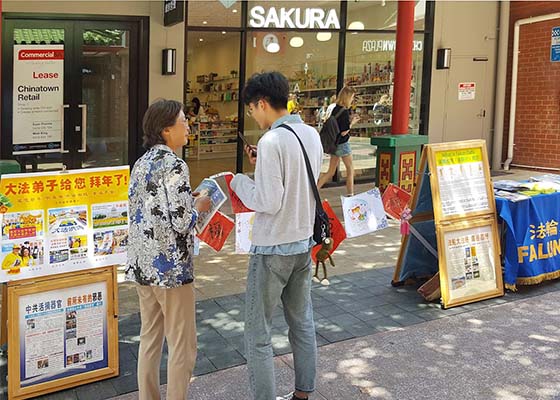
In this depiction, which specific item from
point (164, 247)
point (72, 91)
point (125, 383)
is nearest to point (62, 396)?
point (125, 383)

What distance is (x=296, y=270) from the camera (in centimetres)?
314

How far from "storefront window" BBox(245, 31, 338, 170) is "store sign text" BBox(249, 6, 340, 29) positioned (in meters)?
0.13

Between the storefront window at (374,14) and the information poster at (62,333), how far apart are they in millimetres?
7947

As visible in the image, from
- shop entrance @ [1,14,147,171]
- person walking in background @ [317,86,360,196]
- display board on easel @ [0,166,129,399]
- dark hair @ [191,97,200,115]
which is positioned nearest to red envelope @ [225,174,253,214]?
display board on easel @ [0,166,129,399]

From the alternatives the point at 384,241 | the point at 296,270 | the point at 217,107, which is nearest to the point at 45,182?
the point at 296,270

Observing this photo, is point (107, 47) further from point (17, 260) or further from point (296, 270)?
point (296, 270)

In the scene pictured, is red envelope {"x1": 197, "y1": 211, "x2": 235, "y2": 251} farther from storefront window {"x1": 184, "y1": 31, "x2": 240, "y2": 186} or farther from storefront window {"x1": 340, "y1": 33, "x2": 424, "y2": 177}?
storefront window {"x1": 340, "y1": 33, "x2": 424, "y2": 177}

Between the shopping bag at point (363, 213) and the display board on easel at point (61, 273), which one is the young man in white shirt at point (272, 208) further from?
the shopping bag at point (363, 213)

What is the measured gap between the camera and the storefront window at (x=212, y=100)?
10117 millimetres

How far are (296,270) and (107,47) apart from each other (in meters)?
6.61

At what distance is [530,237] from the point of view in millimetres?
5285

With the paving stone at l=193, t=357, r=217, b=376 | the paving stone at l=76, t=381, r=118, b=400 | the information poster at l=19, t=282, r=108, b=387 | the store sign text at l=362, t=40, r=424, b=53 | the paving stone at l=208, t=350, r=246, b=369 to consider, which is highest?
the store sign text at l=362, t=40, r=424, b=53

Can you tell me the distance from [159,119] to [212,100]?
348 inches

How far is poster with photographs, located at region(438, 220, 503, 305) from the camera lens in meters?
4.90
